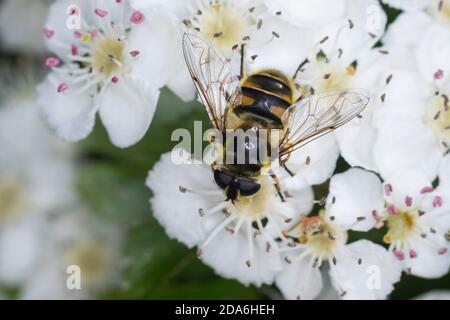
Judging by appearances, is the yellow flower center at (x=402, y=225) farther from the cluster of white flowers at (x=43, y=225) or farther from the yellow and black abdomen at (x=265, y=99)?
the cluster of white flowers at (x=43, y=225)

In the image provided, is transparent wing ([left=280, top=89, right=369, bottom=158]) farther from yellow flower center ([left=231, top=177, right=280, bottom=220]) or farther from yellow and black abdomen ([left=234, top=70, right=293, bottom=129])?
yellow flower center ([left=231, top=177, right=280, bottom=220])

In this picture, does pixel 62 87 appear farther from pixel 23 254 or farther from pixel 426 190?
pixel 426 190

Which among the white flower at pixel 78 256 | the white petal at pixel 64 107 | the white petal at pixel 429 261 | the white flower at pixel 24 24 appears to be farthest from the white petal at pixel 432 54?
the white flower at pixel 24 24

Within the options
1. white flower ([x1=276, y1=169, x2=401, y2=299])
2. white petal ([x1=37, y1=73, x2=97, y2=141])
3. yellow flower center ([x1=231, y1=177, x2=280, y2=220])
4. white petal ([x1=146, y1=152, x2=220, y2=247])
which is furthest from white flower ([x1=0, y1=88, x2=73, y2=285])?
white flower ([x1=276, y1=169, x2=401, y2=299])

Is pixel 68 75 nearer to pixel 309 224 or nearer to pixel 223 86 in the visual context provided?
pixel 223 86

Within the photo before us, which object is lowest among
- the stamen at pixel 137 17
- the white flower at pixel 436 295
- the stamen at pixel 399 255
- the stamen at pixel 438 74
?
the white flower at pixel 436 295

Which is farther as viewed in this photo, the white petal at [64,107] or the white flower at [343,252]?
the white petal at [64,107]

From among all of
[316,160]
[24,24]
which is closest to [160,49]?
[316,160]

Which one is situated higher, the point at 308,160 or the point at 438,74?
the point at 438,74
